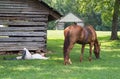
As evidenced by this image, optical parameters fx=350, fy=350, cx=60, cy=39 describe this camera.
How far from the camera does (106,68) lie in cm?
1517

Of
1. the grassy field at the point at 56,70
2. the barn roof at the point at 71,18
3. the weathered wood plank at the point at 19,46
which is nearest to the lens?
the grassy field at the point at 56,70

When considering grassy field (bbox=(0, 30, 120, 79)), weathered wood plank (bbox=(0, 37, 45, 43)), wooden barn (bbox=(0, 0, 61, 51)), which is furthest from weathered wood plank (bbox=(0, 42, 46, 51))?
grassy field (bbox=(0, 30, 120, 79))

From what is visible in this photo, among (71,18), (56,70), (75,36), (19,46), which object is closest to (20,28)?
(19,46)

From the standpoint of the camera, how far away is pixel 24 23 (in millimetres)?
21391

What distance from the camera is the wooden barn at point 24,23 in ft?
69.7

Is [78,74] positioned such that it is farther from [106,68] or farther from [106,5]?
[106,5]

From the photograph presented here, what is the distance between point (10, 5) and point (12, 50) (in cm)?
274

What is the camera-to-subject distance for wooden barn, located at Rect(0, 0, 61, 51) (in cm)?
2123

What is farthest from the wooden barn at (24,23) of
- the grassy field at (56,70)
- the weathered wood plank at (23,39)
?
the grassy field at (56,70)

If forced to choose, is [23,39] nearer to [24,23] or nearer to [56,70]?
[24,23]

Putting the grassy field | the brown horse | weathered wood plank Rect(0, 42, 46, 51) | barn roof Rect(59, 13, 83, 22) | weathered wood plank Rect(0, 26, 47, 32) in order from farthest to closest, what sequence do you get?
barn roof Rect(59, 13, 83, 22) → weathered wood plank Rect(0, 42, 46, 51) → weathered wood plank Rect(0, 26, 47, 32) → the brown horse → the grassy field

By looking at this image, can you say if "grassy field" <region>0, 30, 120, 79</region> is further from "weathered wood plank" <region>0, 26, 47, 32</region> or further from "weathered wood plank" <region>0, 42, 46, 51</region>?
"weathered wood plank" <region>0, 26, 47, 32</region>

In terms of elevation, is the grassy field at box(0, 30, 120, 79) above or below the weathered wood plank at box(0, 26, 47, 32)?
below

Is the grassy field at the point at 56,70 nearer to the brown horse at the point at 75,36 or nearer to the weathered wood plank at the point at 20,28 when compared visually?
the brown horse at the point at 75,36
